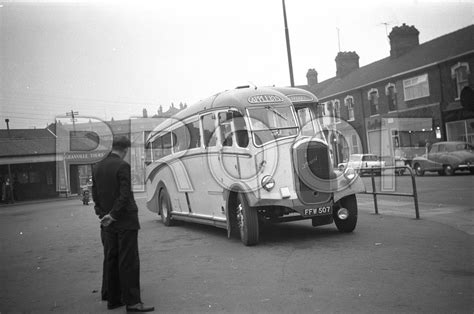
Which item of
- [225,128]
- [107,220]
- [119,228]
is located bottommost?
[119,228]

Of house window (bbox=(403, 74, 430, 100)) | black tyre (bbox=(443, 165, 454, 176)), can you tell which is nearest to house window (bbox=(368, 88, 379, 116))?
house window (bbox=(403, 74, 430, 100))

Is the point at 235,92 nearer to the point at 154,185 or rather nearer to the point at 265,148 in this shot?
the point at 265,148

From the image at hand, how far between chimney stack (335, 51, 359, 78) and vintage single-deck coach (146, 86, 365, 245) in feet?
132

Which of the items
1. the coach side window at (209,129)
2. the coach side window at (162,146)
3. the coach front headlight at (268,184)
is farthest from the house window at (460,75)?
the coach front headlight at (268,184)

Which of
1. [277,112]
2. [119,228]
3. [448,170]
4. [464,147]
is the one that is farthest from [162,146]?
[464,147]

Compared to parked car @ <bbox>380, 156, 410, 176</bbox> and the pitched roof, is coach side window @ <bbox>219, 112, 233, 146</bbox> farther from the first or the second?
the pitched roof

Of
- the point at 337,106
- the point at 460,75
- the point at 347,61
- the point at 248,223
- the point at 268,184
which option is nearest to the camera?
the point at 268,184

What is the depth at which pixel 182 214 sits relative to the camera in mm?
11602

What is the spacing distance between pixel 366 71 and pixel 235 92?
122 ft

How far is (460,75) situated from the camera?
30984mm

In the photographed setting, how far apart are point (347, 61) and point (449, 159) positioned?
25.4 m

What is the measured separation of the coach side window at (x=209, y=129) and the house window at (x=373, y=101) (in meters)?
32.2

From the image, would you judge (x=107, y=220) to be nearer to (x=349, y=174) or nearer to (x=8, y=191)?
(x=349, y=174)

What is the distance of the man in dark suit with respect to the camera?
4996mm
